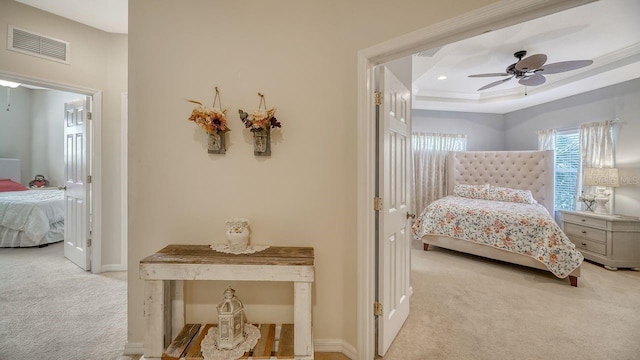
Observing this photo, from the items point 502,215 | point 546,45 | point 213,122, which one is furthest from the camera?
point 502,215

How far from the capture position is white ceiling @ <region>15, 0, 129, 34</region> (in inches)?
98.3

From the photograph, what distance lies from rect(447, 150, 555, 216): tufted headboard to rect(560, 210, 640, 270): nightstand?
1.14 m

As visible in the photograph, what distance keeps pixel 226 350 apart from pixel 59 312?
2015mm

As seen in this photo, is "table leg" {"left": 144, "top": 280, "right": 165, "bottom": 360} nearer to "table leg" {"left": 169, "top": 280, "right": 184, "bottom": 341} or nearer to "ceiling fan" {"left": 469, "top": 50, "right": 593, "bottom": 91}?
"table leg" {"left": 169, "top": 280, "right": 184, "bottom": 341}

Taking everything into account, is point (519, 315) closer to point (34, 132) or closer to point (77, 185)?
point (77, 185)

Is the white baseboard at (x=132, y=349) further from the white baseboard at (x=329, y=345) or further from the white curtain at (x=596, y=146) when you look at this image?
the white curtain at (x=596, y=146)

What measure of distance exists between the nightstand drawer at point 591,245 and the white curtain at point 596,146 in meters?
0.95

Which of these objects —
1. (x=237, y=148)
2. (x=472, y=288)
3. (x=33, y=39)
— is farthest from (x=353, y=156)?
(x=33, y=39)

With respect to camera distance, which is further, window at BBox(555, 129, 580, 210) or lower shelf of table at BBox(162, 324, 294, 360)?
window at BBox(555, 129, 580, 210)

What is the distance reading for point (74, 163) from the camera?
3385mm

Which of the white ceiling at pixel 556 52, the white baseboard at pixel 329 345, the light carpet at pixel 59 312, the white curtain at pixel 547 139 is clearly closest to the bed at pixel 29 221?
the light carpet at pixel 59 312

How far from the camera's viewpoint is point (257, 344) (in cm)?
158

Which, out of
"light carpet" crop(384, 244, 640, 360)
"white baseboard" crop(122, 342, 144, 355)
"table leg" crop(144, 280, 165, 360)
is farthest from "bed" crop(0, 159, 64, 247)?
"light carpet" crop(384, 244, 640, 360)

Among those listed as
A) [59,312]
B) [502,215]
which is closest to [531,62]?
[502,215]
